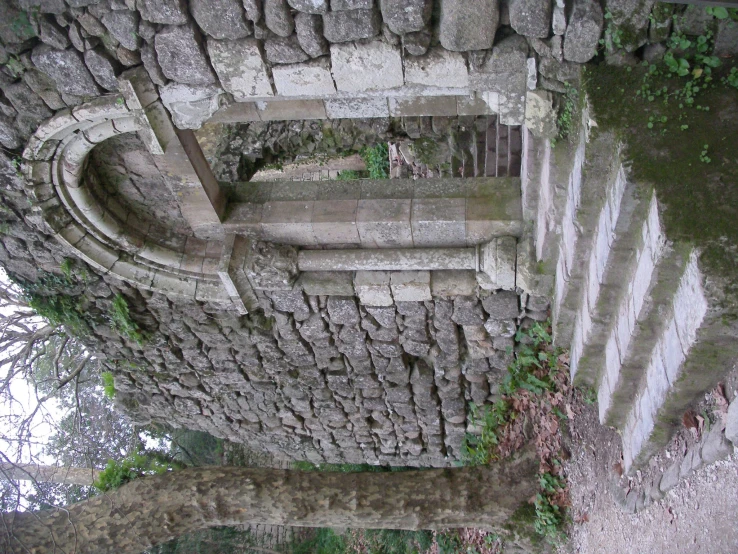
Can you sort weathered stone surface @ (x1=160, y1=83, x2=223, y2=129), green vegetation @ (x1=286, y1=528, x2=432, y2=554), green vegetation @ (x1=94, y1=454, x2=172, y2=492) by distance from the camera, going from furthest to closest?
green vegetation @ (x1=286, y1=528, x2=432, y2=554) < green vegetation @ (x1=94, y1=454, x2=172, y2=492) < weathered stone surface @ (x1=160, y1=83, x2=223, y2=129)

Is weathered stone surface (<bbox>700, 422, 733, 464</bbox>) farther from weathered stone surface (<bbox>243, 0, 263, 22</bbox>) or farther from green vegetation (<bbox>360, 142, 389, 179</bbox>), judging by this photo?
green vegetation (<bbox>360, 142, 389, 179</bbox>)

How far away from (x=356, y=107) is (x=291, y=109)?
1.37 ft

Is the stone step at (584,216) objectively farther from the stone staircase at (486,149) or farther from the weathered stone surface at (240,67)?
the weathered stone surface at (240,67)

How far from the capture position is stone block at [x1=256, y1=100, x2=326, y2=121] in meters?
3.90

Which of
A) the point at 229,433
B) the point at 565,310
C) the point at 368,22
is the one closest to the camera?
the point at 368,22

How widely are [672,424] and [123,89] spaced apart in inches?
133

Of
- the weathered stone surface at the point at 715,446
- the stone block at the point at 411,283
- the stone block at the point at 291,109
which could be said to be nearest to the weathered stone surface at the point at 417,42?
the stone block at the point at 291,109

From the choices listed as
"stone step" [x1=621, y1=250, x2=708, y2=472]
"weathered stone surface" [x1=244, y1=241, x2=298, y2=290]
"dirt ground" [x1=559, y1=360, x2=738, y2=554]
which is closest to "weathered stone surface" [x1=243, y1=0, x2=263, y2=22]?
"weathered stone surface" [x1=244, y1=241, x2=298, y2=290]

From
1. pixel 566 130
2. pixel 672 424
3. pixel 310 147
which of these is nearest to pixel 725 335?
pixel 672 424

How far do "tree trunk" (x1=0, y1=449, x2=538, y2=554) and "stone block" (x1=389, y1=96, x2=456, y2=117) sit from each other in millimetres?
3065

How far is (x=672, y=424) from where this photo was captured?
3.27m

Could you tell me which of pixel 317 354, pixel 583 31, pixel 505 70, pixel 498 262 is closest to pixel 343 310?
pixel 317 354

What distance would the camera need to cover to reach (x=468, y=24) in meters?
3.00

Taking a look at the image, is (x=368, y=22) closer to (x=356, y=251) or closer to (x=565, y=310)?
(x=356, y=251)
